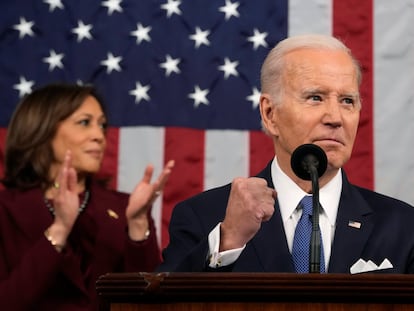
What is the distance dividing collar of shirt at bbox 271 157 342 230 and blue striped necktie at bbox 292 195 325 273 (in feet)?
0.13

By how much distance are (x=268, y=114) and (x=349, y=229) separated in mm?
441

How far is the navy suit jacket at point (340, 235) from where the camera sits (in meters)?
2.24

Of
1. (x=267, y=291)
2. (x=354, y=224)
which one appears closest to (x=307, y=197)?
(x=354, y=224)

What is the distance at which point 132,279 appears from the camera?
63.7 inches

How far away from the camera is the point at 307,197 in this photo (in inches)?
93.0

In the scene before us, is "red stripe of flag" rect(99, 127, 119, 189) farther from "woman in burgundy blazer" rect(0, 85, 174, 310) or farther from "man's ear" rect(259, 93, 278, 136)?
"man's ear" rect(259, 93, 278, 136)

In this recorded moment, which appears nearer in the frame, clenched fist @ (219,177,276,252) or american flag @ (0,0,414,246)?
clenched fist @ (219,177,276,252)

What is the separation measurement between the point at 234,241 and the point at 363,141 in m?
1.74

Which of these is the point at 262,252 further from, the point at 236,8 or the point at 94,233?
the point at 236,8

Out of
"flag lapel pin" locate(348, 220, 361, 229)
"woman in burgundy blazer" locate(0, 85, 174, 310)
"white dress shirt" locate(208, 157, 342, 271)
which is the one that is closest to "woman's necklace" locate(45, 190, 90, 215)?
"woman in burgundy blazer" locate(0, 85, 174, 310)

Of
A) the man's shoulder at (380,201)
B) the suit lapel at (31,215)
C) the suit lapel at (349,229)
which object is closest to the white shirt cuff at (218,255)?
the suit lapel at (349,229)

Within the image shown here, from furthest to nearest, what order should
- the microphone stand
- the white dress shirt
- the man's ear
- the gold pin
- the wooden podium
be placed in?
Answer: the gold pin, the man's ear, the white dress shirt, the microphone stand, the wooden podium

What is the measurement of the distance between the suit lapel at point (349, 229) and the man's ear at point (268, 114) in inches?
10.0

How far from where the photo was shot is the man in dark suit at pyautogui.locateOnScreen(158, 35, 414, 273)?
2248 mm
